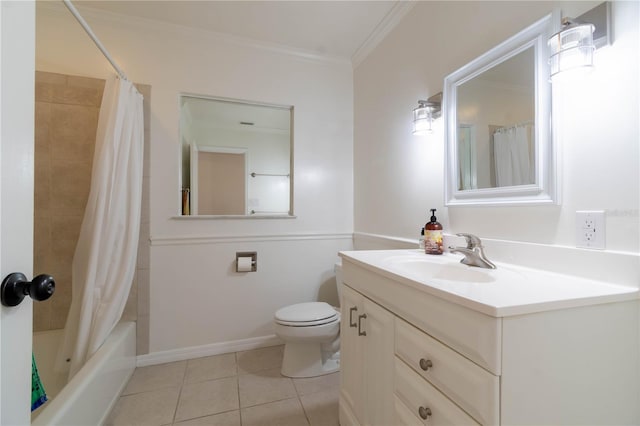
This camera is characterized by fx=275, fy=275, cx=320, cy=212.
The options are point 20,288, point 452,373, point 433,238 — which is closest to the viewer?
point 20,288

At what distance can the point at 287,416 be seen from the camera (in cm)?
147

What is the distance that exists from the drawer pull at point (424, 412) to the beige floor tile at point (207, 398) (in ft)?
3.84

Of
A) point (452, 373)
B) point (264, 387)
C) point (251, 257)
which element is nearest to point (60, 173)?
point (251, 257)

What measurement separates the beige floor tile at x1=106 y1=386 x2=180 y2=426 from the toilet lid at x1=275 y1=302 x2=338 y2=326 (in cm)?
74

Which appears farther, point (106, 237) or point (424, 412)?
point (106, 237)

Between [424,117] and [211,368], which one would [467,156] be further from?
[211,368]

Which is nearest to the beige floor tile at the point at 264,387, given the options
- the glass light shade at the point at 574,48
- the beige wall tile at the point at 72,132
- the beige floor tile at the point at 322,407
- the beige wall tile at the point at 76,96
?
the beige floor tile at the point at 322,407

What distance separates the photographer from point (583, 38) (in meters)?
0.85

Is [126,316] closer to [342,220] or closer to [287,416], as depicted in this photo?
[287,416]

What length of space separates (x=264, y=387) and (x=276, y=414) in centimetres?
25

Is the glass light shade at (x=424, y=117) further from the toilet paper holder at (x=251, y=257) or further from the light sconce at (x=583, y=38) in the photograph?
the toilet paper holder at (x=251, y=257)

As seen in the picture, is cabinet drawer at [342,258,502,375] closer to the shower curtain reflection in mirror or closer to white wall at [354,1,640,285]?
white wall at [354,1,640,285]

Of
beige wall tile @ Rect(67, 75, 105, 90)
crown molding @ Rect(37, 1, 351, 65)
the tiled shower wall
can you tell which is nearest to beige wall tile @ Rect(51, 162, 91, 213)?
the tiled shower wall

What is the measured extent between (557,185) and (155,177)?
228 centimetres
